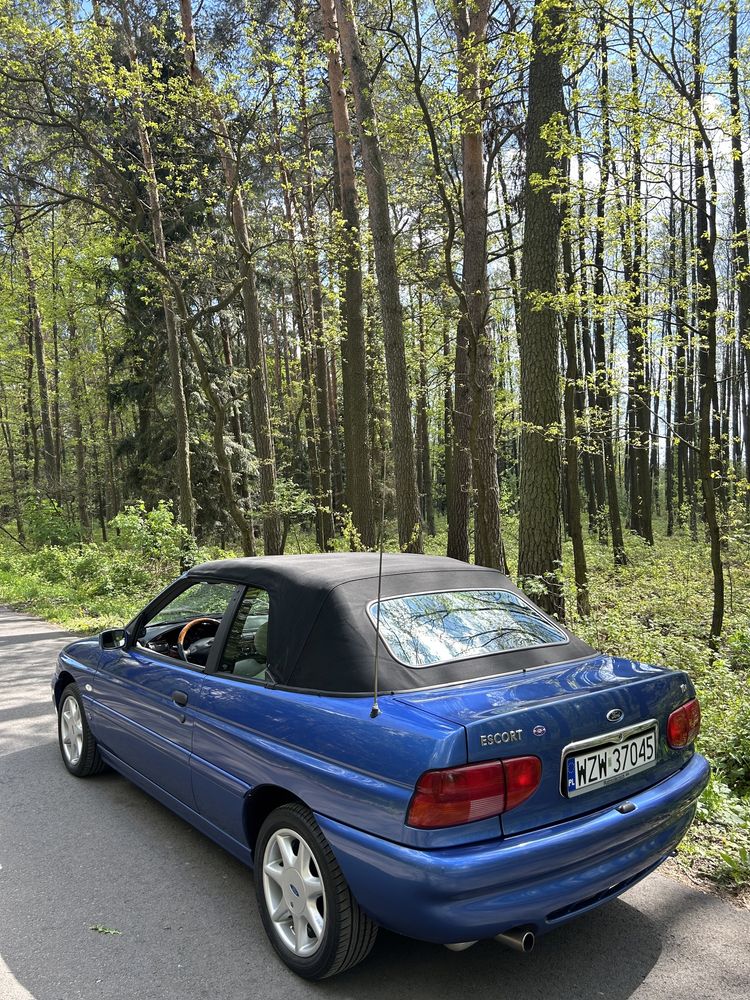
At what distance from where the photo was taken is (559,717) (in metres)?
2.56

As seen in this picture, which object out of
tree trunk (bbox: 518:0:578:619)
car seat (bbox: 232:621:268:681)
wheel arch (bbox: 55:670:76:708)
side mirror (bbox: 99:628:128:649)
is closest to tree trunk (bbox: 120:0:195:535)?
tree trunk (bbox: 518:0:578:619)

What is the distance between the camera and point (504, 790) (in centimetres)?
240

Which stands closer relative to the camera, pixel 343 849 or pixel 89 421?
pixel 343 849

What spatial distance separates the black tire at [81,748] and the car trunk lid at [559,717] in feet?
10.2

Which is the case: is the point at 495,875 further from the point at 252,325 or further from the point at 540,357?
the point at 252,325

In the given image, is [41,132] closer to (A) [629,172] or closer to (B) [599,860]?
(A) [629,172]

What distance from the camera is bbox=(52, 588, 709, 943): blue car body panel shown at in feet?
7.57

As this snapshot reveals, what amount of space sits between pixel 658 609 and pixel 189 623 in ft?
34.2

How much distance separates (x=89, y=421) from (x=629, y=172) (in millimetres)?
26594

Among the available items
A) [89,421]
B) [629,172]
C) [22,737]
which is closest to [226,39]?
[629,172]

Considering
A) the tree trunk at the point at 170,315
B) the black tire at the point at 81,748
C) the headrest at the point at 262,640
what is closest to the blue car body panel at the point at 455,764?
the headrest at the point at 262,640

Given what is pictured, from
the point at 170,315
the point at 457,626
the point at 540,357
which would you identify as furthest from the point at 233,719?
the point at 170,315

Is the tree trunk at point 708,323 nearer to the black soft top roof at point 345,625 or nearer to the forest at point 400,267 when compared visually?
the forest at point 400,267

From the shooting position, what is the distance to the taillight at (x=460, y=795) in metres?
2.33
